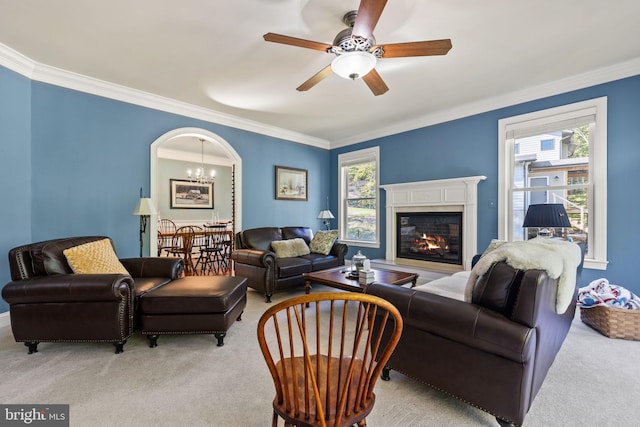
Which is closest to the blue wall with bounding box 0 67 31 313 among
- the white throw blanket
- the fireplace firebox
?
the white throw blanket

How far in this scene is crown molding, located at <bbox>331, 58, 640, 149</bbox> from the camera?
3.13 meters

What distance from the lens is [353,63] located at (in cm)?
224

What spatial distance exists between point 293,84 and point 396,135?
7.77 feet

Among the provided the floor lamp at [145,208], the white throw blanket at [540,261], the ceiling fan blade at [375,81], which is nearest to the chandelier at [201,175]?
the floor lamp at [145,208]

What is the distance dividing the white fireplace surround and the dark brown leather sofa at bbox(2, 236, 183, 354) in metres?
4.00

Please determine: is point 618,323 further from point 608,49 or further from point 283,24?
point 283,24

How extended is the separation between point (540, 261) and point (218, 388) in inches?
78.7

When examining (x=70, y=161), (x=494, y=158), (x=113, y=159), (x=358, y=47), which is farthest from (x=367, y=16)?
(x=70, y=161)

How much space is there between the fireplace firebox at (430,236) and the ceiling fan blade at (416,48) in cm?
285

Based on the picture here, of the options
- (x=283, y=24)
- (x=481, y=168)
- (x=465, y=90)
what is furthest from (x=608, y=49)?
(x=283, y=24)

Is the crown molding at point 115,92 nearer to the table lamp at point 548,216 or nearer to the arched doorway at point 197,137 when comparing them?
the arched doorway at point 197,137

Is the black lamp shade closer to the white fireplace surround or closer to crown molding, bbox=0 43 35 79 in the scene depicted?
the white fireplace surround

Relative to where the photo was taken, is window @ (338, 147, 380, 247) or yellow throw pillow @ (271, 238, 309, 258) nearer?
yellow throw pillow @ (271, 238, 309, 258)

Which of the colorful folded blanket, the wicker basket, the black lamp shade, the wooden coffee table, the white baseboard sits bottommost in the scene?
the white baseboard
